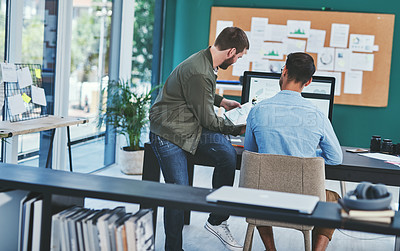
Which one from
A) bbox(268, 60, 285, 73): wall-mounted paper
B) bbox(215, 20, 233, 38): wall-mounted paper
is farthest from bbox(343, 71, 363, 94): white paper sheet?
bbox(215, 20, 233, 38): wall-mounted paper

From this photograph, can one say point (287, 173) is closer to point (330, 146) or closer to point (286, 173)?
point (286, 173)

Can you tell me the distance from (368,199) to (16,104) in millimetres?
2721

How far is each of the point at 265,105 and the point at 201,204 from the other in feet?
3.05

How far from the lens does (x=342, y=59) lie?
6.20 m

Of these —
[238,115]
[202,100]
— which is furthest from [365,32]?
[202,100]

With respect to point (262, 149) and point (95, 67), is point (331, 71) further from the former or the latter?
point (262, 149)

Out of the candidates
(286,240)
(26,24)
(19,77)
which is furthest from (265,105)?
(26,24)

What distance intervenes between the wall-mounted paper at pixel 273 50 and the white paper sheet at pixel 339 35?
2.07 feet

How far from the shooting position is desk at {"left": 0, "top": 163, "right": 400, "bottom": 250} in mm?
1652

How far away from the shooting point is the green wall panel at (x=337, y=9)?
6125 millimetres

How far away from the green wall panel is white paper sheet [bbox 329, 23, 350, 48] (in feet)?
0.73

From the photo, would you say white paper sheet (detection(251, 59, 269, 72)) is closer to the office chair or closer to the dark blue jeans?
the dark blue jeans

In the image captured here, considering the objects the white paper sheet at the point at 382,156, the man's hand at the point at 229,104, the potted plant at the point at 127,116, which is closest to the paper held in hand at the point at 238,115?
the man's hand at the point at 229,104

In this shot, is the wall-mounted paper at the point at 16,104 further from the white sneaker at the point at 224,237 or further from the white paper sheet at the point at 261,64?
the white paper sheet at the point at 261,64
